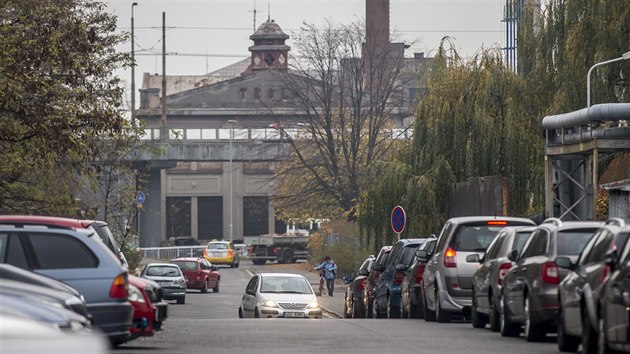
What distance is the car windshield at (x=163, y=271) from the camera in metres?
48.9

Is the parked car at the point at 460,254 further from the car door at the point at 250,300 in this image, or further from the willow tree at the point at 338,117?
the willow tree at the point at 338,117

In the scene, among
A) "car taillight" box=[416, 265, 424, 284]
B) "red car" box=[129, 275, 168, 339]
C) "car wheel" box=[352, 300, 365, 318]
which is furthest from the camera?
"car wheel" box=[352, 300, 365, 318]

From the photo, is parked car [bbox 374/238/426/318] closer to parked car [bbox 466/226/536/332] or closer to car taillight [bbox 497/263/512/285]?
parked car [bbox 466/226/536/332]

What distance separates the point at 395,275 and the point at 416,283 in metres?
2.68

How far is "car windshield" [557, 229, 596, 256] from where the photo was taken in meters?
17.5

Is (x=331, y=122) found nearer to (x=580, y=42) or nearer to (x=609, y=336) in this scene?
(x=580, y=42)

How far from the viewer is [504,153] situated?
3972 cm

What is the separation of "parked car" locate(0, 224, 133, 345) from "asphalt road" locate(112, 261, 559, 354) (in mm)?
1797

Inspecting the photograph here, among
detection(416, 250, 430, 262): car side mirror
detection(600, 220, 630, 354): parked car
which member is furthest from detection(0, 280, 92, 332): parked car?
detection(416, 250, 430, 262): car side mirror

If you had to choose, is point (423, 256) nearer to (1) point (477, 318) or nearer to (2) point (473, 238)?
(2) point (473, 238)

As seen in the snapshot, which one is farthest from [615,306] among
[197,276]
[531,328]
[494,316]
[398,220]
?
[197,276]

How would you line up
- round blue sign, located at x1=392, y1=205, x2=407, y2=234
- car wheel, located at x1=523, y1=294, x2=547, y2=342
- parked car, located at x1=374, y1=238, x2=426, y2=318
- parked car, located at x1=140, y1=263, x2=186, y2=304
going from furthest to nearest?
1. parked car, located at x1=140, y1=263, x2=186, y2=304
2. round blue sign, located at x1=392, y1=205, x2=407, y2=234
3. parked car, located at x1=374, y1=238, x2=426, y2=318
4. car wheel, located at x1=523, y1=294, x2=547, y2=342

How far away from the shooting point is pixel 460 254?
2303 centimetres

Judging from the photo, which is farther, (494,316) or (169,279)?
(169,279)
